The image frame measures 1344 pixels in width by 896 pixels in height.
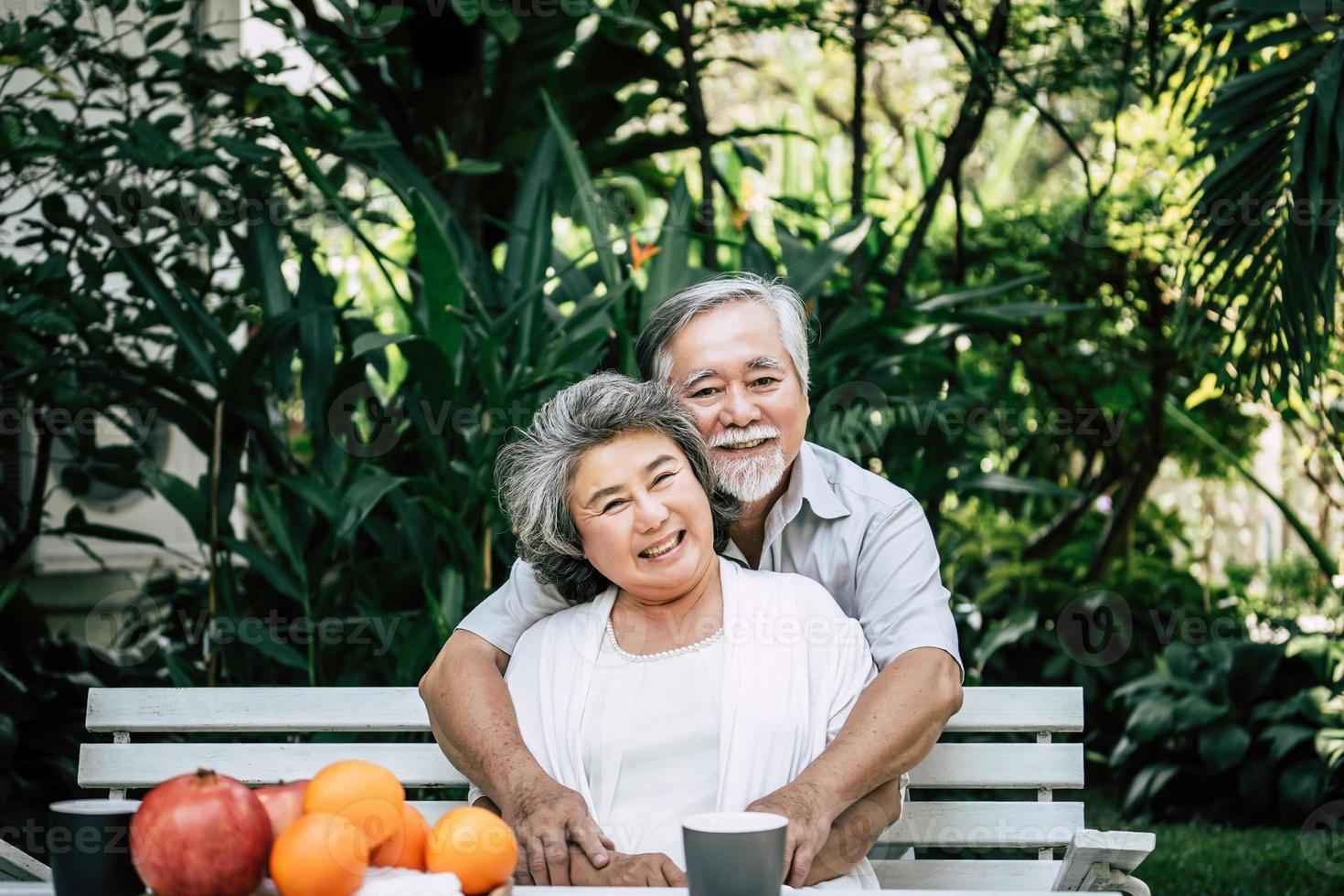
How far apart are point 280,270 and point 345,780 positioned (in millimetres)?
2417

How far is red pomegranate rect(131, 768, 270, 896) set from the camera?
1.21 metres

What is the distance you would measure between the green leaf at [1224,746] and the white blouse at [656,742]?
3.05 m

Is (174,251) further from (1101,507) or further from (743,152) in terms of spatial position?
(1101,507)

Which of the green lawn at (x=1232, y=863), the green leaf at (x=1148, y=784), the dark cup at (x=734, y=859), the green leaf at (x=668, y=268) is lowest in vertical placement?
the green lawn at (x=1232, y=863)

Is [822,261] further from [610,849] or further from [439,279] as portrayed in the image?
[610,849]

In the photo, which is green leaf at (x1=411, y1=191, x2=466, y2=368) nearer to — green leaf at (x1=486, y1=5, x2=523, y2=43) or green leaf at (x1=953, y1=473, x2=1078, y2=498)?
green leaf at (x1=486, y1=5, x2=523, y2=43)

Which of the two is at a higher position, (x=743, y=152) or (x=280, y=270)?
(x=743, y=152)

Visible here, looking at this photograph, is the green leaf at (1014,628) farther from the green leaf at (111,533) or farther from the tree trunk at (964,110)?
the green leaf at (111,533)

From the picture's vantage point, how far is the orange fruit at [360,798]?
1293 mm

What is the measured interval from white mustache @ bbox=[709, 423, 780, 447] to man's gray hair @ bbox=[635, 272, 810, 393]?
0.46ft

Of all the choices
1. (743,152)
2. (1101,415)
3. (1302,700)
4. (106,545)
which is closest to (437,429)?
(743,152)

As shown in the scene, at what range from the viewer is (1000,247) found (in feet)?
17.7

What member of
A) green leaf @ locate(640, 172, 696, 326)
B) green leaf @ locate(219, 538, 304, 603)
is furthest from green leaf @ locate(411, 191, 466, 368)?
green leaf @ locate(219, 538, 304, 603)

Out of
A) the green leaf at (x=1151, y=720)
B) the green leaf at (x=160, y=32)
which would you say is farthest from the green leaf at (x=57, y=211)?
the green leaf at (x=1151, y=720)
